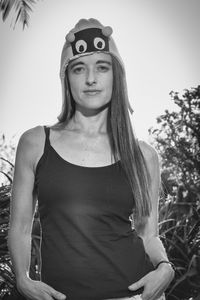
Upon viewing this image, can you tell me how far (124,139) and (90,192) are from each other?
36cm

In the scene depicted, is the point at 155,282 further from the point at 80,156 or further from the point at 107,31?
the point at 107,31

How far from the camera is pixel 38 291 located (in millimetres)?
1967

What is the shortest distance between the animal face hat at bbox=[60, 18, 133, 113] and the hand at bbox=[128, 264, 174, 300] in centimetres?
84

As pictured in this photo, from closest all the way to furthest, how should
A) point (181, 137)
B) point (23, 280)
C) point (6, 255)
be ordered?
point (23, 280) < point (6, 255) < point (181, 137)

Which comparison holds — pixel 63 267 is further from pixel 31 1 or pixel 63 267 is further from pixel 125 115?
pixel 31 1

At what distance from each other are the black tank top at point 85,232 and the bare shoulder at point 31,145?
0.03 m

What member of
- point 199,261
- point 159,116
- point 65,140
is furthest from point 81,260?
point 159,116

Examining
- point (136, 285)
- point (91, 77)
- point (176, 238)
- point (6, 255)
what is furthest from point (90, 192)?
point (176, 238)

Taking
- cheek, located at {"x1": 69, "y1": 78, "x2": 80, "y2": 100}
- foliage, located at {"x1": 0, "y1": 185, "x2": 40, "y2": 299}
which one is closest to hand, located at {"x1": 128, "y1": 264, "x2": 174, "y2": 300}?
cheek, located at {"x1": 69, "y1": 78, "x2": 80, "y2": 100}

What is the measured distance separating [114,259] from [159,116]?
73.2ft

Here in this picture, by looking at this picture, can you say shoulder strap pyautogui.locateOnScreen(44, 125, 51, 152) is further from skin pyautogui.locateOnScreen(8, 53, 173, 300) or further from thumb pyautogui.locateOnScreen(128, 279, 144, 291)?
thumb pyautogui.locateOnScreen(128, 279, 144, 291)

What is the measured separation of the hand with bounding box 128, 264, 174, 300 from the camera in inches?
80.0

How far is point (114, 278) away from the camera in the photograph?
6.48 ft

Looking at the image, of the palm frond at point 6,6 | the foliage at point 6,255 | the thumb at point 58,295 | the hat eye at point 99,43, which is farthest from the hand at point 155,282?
the palm frond at point 6,6
